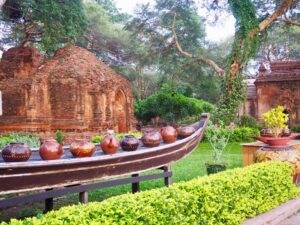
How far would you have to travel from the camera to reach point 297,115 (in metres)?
22.5

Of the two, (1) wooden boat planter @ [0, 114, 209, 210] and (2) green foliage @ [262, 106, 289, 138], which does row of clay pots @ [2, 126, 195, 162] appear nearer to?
(1) wooden boat planter @ [0, 114, 209, 210]

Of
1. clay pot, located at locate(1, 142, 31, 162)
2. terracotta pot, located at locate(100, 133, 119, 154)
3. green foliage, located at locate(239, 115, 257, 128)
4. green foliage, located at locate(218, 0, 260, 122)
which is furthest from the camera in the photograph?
green foliage, located at locate(239, 115, 257, 128)

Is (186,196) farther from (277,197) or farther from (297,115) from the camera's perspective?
(297,115)

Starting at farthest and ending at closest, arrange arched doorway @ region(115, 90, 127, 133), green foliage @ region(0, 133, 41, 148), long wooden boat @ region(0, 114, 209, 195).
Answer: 1. arched doorway @ region(115, 90, 127, 133)
2. green foliage @ region(0, 133, 41, 148)
3. long wooden boat @ region(0, 114, 209, 195)

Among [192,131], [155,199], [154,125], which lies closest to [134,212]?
[155,199]

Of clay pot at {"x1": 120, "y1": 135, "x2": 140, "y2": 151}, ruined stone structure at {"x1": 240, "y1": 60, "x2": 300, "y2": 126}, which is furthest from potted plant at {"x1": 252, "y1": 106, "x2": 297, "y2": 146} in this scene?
ruined stone structure at {"x1": 240, "y1": 60, "x2": 300, "y2": 126}

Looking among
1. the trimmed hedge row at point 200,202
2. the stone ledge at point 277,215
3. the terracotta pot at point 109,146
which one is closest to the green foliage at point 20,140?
the terracotta pot at point 109,146

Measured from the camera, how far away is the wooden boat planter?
3779 millimetres

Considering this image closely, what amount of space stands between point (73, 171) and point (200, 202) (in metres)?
1.55

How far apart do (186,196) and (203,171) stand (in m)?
5.33

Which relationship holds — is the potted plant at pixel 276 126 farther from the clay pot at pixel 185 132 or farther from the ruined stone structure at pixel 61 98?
the ruined stone structure at pixel 61 98

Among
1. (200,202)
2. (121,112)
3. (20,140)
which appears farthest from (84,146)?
(121,112)

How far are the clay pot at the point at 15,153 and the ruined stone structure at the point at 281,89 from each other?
20.3 metres

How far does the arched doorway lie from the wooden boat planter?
16578 millimetres
